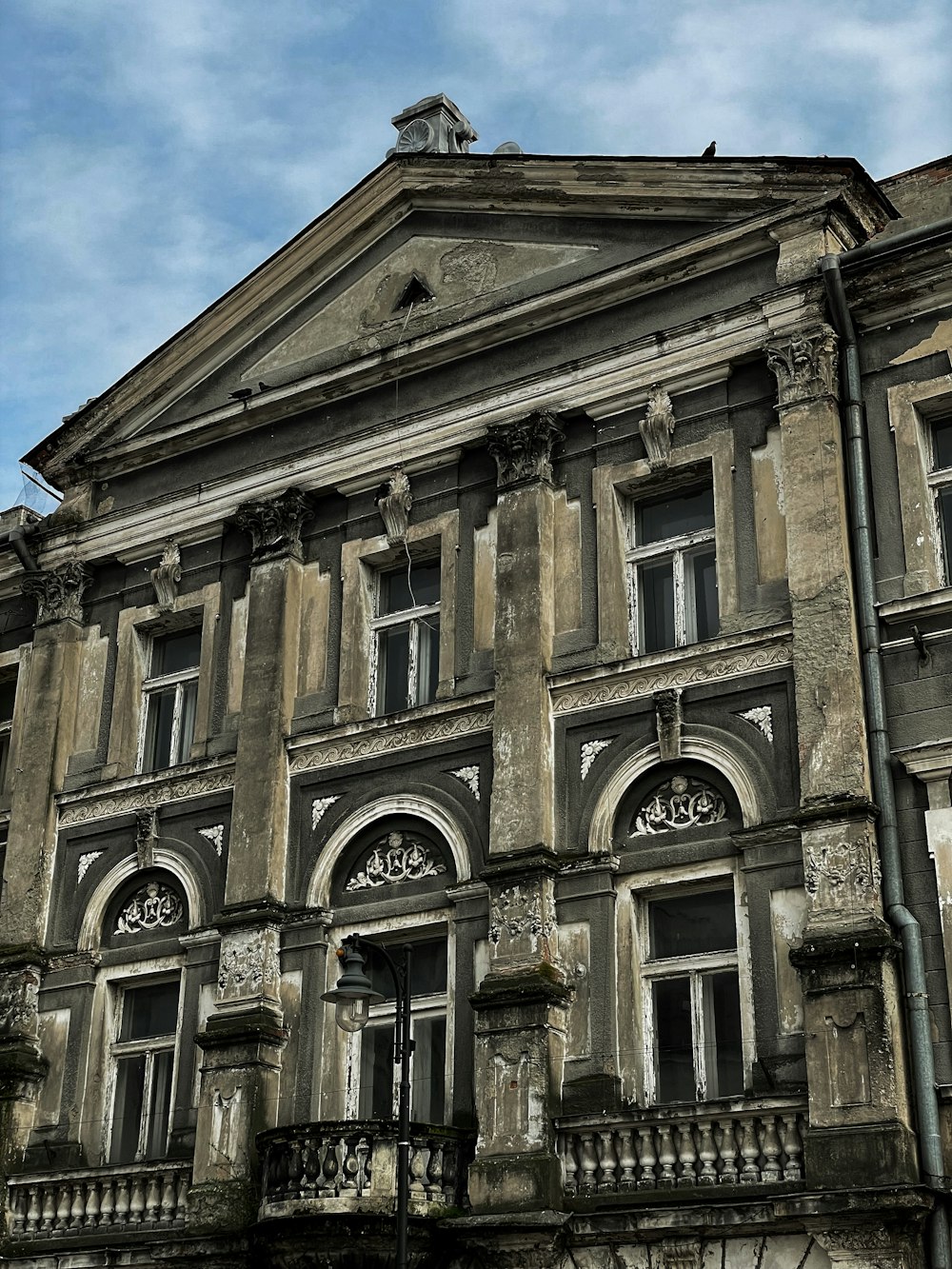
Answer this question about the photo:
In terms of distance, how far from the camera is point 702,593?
18328mm

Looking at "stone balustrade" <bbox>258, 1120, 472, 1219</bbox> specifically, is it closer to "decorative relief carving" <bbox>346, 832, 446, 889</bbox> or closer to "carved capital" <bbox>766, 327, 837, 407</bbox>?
"decorative relief carving" <bbox>346, 832, 446, 889</bbox>

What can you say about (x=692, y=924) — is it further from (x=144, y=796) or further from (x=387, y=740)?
(x=144, y=796)

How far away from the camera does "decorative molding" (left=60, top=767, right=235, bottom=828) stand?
20.3m

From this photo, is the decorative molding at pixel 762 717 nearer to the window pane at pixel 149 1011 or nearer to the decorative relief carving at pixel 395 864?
the decorative relief carving at pixel 395 864

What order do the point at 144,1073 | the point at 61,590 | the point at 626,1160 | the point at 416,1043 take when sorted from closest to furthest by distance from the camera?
the point at 626,1160
the point at 416,1043
the point at 144,1073
the point at 61,590

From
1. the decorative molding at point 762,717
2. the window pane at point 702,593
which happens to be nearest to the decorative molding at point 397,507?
the window pane at point 702,593

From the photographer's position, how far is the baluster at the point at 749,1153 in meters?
15.0

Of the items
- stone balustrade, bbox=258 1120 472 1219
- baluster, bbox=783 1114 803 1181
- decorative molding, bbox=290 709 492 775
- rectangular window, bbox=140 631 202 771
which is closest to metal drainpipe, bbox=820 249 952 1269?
baluster, bbox=783 1114 803 1181

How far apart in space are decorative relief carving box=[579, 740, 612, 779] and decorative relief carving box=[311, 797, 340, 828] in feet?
10.1

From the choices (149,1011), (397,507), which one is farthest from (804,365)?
(149,1011)

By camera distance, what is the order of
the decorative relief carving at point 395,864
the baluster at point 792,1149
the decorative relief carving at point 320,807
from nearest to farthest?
the baluster at point 792,1149, the decorative relief carving at point 395,864, the decorative relief carving at point 320,807

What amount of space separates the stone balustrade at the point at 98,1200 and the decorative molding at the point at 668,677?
20.3 ft

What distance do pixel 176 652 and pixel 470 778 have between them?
5.43 meters

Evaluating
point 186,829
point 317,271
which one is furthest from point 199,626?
point 317,271
